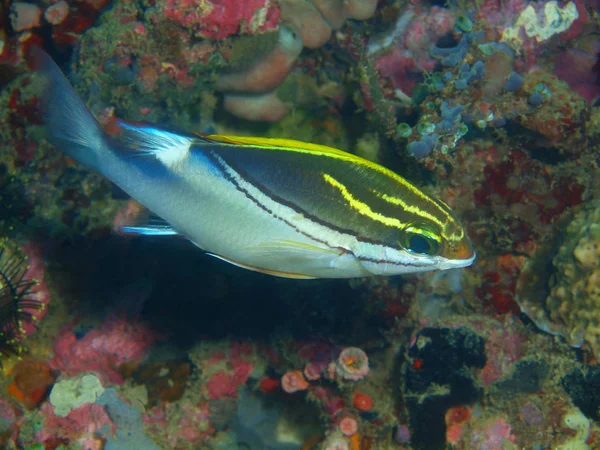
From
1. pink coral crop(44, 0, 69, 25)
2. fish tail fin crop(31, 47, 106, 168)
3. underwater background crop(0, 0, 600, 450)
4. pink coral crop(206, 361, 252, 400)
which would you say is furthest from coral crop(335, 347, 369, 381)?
pink coral crop(44, 0, 69, 25)

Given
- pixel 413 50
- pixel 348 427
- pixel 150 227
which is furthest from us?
pixel 413 50

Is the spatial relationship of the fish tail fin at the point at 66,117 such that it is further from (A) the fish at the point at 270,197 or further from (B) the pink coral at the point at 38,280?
(B) the pink coral at the point at 38,280

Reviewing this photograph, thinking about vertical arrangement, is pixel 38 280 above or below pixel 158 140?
below

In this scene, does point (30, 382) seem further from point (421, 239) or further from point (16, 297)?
point (421, 239)

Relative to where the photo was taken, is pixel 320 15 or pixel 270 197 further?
pixel 320 15

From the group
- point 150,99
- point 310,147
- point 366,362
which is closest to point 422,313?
point 366,362

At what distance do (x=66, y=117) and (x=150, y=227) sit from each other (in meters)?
0.79

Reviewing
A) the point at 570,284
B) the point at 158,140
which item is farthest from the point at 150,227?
the point at 570,284

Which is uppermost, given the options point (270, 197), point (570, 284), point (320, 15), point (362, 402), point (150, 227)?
point (270, 197)

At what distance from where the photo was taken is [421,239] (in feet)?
7.40

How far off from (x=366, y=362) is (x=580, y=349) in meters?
2.24

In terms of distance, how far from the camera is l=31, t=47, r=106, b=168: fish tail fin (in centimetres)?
248

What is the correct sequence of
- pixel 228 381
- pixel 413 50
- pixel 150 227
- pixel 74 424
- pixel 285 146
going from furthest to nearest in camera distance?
pixel 228 381, pixel 413 50, pixel 74 424, pixel 150 227, pixel 285 146

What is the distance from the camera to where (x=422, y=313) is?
16.4 ft
